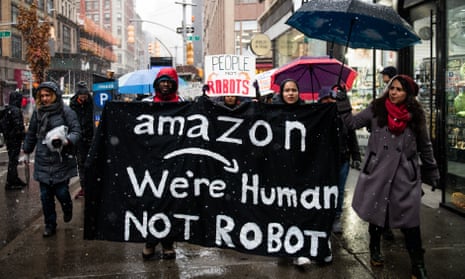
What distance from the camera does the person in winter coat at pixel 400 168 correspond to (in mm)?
4020

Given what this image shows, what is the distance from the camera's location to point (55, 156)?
5.38 m

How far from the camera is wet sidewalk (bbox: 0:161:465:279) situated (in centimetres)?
430

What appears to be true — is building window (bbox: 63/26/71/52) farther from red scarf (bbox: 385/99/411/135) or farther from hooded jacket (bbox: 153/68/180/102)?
red scarf (bbox: 385/99/411/135)

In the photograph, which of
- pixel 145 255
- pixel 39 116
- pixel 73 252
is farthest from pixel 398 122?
pixel 39 116

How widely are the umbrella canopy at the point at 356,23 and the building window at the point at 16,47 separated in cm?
4450

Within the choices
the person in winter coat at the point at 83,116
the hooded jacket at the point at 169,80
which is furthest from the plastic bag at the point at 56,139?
the person in winter coat at the point at 83,116

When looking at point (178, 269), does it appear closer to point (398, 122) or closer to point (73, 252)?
point (73, 252)

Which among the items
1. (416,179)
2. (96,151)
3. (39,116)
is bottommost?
(416,179)

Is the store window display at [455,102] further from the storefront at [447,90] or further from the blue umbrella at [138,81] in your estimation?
the blue umbrella at [138,81]

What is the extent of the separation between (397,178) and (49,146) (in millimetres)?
3651

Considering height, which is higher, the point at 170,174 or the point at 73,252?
the point at 170,174

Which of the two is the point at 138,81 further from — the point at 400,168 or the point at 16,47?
the point at 16,47

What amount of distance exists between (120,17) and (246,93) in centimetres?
9293

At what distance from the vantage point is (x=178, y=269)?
14.5ft
